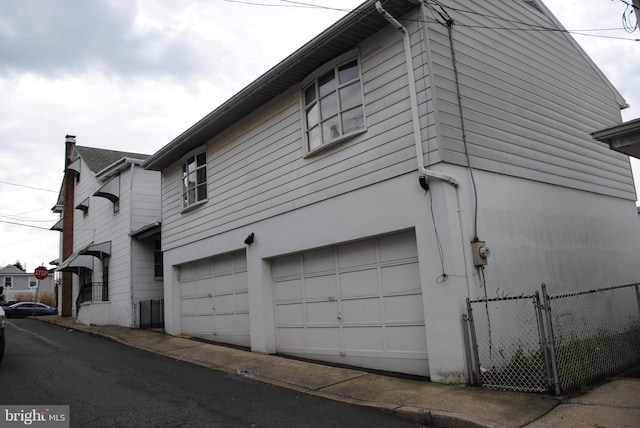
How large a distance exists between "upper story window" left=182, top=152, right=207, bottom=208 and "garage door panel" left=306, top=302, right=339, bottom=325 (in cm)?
515

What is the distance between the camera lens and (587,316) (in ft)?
29.7

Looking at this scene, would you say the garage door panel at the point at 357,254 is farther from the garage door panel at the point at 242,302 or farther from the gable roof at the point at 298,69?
the gable roof at the point at 298,69

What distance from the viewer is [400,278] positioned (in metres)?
8.03

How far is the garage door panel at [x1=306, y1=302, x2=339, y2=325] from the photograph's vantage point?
919cm

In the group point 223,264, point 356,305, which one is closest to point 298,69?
point 356,305

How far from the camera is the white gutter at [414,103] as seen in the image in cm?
722

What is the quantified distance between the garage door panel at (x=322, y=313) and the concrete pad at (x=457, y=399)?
1.79 metres

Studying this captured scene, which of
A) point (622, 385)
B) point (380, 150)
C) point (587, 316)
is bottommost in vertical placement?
point (622, 385)

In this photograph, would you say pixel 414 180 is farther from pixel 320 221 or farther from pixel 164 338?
pixel 164 338

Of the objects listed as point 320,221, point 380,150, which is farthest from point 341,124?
point 320,221

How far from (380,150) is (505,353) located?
12.2 feet

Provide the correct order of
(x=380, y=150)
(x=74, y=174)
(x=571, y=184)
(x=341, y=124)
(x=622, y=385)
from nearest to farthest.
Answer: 1. (x=622, y=385)
2. (x=380, y=150)
3. (x=341, y=124)
4. (x=571, y=184)
5. (x=74, y=174)

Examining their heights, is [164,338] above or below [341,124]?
below

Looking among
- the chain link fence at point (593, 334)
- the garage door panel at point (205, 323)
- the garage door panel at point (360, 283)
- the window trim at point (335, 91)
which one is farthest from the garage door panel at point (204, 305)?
the chain link fence at point (593, 334)
